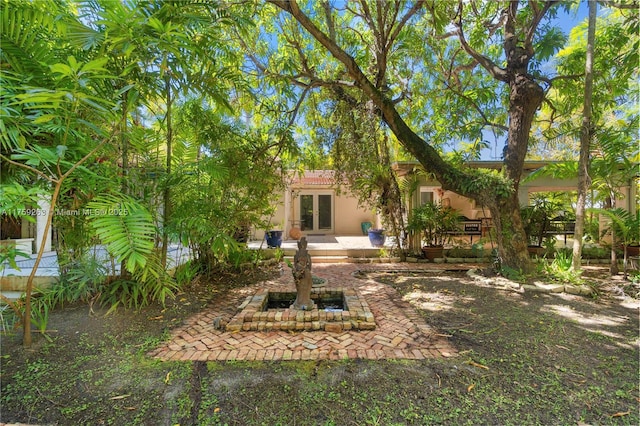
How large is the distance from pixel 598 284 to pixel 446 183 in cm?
369

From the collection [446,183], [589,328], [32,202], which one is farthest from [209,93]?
[589,328]

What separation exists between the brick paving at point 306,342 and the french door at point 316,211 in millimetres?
10149

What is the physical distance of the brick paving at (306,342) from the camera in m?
3.01

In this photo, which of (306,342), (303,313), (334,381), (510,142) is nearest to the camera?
(334,381)

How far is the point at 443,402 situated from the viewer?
2.27 meters

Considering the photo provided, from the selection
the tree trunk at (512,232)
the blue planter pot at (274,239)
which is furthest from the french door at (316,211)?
the tree trunk at (512,232)

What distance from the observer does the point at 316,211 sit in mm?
14664

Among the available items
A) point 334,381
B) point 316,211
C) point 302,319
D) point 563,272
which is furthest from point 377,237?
point 334,381

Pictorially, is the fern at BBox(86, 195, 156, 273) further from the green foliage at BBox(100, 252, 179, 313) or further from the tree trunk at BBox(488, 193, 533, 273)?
the tree trunk at BBox(488, 193, 533, 273)

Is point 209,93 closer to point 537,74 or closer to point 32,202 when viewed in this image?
point 32,202

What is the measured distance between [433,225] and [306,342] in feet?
21.4

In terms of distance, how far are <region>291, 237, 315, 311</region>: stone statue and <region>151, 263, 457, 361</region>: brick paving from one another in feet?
2.16

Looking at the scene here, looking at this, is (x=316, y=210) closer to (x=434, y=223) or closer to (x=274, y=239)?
(x=274, y=239)

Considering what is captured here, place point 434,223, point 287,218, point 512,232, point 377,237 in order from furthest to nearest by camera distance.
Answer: point 287,218 < point 377,237 < point 434,223 < point 512,232
